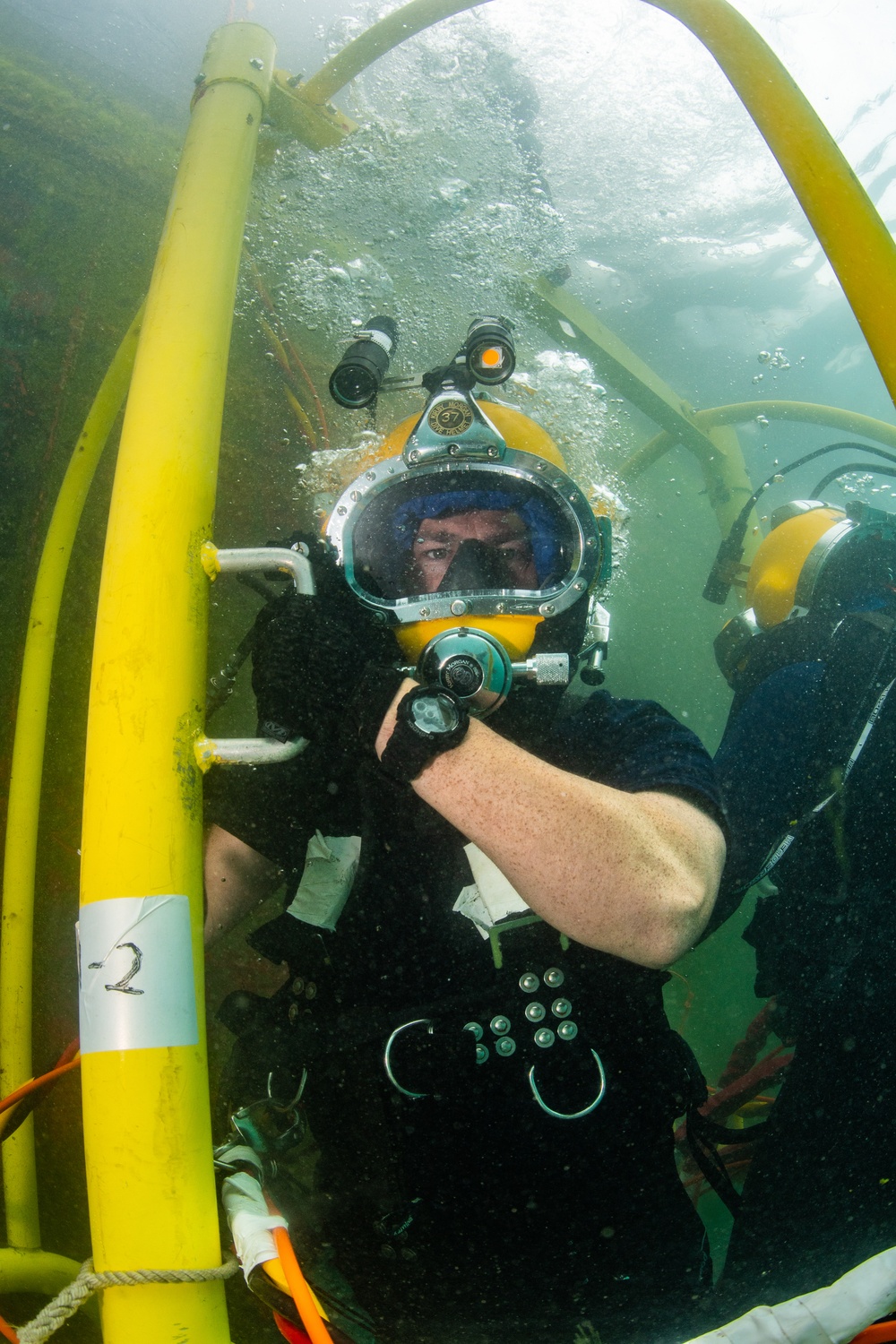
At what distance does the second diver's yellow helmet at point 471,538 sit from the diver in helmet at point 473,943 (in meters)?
0.02

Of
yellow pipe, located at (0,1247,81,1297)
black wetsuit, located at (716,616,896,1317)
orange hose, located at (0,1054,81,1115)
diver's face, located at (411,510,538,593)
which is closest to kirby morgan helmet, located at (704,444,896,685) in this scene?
black wetsuit, located at (716,616,896,1317)

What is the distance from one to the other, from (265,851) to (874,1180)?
105 inches

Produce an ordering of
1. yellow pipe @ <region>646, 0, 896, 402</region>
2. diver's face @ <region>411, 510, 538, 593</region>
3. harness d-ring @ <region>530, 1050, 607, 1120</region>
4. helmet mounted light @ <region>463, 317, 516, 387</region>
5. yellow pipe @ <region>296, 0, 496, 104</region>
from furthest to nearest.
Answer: yellow pipe @ <region>296, 0, 496, 104</region>, diver's face @ <region>411, 510, 538, 593</region>, helmet mounted light @ <region>463, 317, 516, 387</region>, harness d-ring @ <region>530, 1050, 607, 1120</region>, yellow pipe @ <region>646, 0, 896, 402</region>

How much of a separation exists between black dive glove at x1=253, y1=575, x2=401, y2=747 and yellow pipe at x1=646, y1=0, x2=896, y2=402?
1457 millimetres

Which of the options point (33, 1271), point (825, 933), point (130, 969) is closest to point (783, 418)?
point (825, 933)

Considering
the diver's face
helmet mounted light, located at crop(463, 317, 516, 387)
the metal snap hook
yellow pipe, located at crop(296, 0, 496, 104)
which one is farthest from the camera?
yellow pipe, located at crop(296, 0, 496, 104)

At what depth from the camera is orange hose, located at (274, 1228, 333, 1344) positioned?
120 centimetres

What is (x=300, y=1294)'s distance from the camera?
1.25 metres

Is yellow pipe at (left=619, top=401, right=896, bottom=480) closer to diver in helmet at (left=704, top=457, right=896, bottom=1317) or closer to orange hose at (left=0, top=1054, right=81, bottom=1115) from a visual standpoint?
diver in helmet at (left=704, top=457, right=896, bottom=1317)

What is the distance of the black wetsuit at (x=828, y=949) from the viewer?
86.5 inches

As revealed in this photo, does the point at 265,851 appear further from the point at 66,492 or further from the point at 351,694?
the point at 66,492

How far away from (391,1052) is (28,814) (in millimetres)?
1756

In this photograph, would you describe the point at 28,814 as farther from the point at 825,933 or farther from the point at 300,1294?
the point at 825,933

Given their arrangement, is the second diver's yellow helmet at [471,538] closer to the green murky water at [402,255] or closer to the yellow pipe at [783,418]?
the green murky water at [402,255]
